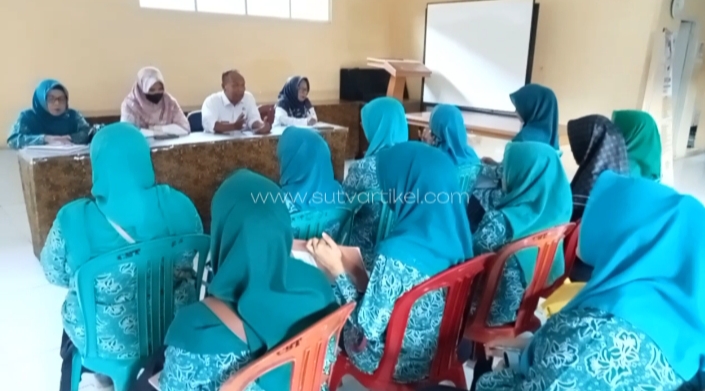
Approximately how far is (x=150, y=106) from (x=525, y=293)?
2941 millimetres

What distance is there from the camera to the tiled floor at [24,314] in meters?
2.02

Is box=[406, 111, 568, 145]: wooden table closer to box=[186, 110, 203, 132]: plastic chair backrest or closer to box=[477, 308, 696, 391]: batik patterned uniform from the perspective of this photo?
box=[186, 110, 203, 132]: plastic chair backrest

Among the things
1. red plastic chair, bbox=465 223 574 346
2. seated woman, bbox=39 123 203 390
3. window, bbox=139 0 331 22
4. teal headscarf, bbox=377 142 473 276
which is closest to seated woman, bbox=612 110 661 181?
red plastic chair, bbox=465 223 574 346

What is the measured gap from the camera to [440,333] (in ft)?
5.05

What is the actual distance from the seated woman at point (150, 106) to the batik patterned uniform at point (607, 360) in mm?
3067

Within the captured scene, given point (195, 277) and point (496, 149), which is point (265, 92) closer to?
point (496, 149)

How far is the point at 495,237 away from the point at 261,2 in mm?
5322

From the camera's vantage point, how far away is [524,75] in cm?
568

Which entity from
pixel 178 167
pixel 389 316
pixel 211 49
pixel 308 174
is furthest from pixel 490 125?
pixel 389 316

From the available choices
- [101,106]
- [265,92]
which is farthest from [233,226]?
[265,92]

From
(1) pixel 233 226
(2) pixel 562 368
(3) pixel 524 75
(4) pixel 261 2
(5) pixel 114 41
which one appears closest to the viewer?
(2) pixel 562 368

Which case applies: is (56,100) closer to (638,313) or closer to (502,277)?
(502,277)

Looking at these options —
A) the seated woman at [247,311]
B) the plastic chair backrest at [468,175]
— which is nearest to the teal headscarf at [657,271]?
the seated woman at [247,311]

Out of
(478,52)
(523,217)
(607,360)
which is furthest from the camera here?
(478,52)
